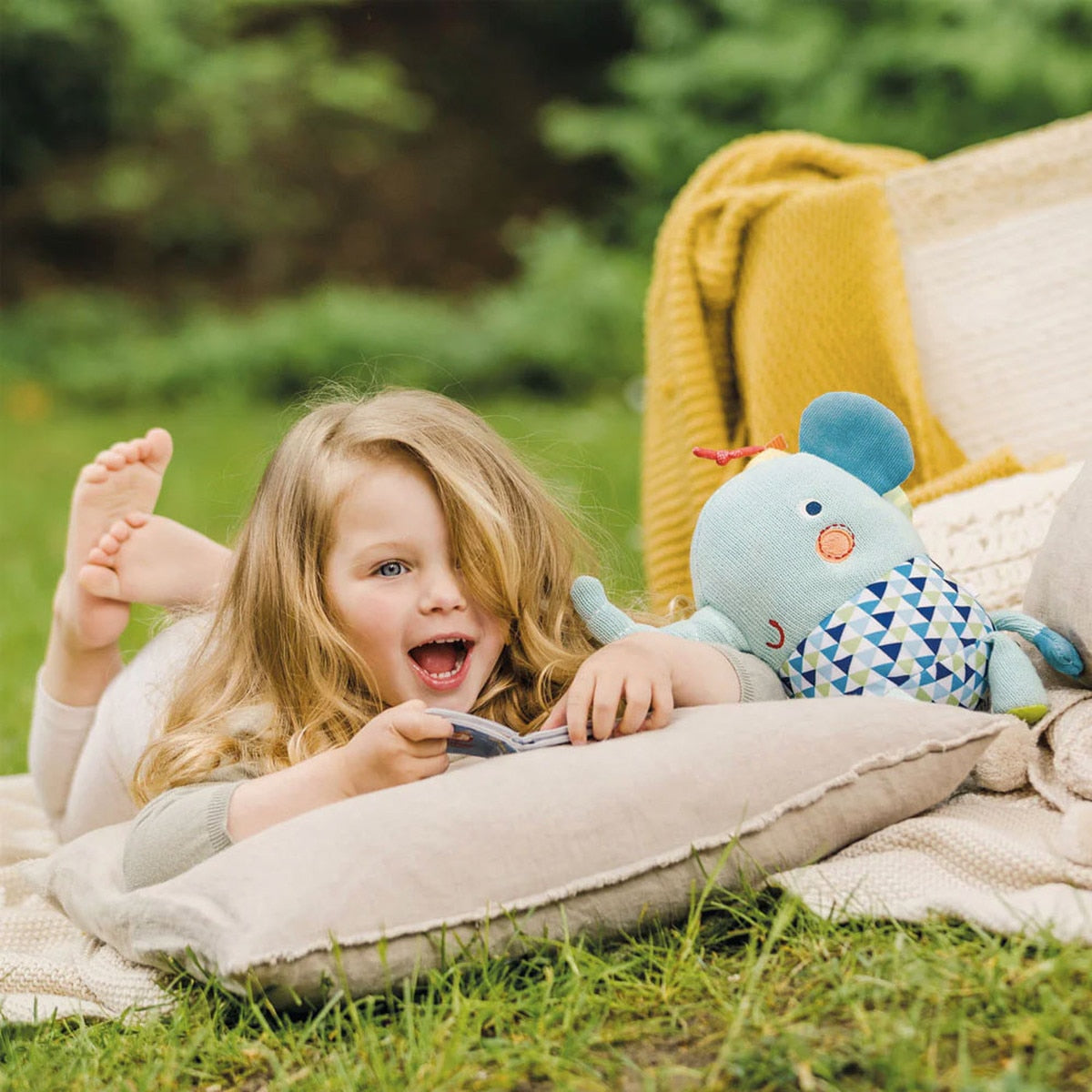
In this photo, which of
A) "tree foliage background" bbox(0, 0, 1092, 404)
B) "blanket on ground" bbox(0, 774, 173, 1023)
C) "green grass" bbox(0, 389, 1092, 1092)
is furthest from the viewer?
"tree foliage background" bbox(0, 0, 1092, 404)

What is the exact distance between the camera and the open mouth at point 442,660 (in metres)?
1.89

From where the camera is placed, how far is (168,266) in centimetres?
920

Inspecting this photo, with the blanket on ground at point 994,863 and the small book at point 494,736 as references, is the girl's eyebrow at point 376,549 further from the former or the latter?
the blanket on ground at point 994,863

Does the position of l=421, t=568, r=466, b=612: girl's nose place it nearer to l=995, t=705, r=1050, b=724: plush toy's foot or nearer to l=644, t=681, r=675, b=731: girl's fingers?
l=644, t=681, r=675, b=731: girl's fingers

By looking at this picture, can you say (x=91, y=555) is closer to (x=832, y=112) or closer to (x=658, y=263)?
(x=658, y=263)

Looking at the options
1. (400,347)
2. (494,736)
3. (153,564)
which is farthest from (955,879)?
(400,347)

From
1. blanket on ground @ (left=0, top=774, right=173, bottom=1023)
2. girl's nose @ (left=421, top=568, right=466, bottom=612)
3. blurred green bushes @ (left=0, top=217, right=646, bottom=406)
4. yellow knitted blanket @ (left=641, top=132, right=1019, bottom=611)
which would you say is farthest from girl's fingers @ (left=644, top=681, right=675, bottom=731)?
blurred green bushes @ (left=0, top=217, right=646, bottom=406)

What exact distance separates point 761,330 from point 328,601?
112cm

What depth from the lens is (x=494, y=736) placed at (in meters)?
1.66

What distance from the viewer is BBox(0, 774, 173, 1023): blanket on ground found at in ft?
5.22

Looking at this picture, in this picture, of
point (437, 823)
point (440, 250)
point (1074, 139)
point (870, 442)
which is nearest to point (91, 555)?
point (437, 823)

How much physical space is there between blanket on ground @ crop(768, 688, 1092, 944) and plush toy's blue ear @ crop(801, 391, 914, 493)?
37cm

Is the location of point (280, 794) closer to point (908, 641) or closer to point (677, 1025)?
point (677, 1025)

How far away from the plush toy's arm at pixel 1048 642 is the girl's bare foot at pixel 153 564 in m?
1.26
